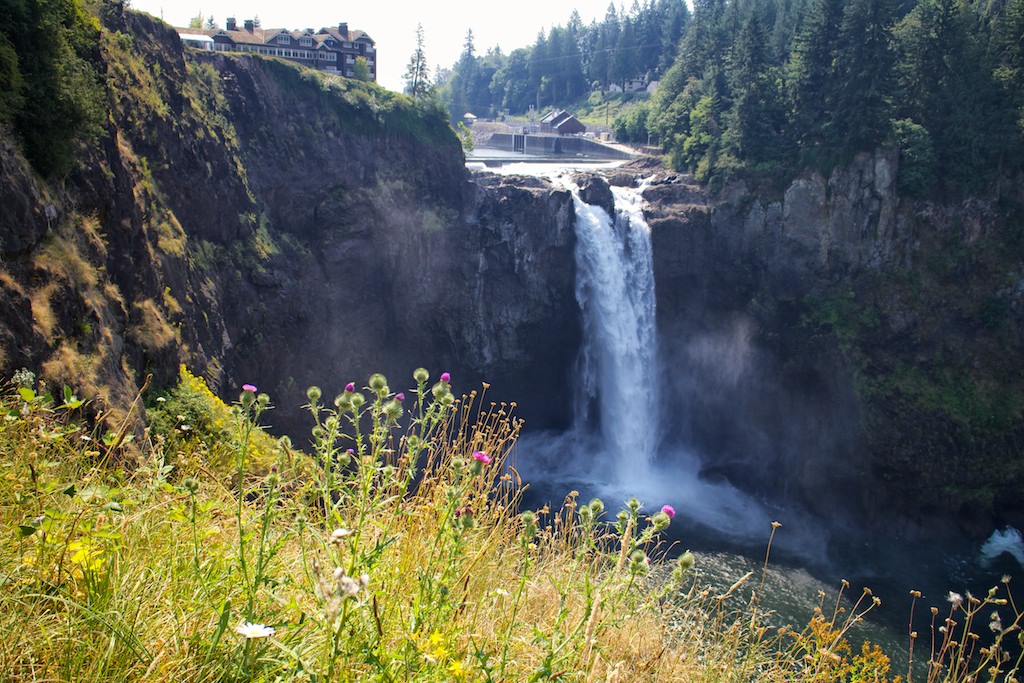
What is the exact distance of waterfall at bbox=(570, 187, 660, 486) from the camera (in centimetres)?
2958

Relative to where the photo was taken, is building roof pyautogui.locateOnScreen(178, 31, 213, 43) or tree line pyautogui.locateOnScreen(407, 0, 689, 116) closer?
building roof pyautogui.locateOnScreen(178, 31, 213, 43)

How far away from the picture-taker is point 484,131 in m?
60.2

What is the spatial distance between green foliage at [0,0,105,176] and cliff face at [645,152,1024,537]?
2311 cm

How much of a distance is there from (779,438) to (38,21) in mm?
27853

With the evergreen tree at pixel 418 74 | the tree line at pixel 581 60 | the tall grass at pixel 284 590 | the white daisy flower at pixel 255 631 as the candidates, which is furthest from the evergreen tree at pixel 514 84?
the white daisy flower at pixel 255 631

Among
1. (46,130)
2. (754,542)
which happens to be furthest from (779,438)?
(46,130)

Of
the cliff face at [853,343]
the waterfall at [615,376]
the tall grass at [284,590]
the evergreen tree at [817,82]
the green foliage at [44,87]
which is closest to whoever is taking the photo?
the tall grass at [284,590]

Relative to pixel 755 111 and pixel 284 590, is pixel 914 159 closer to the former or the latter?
pixel 755 111

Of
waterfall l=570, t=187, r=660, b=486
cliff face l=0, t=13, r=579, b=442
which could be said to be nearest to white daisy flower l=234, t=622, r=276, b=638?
cliff face l=0, t=13, r=579, b=442

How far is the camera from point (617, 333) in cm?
2975

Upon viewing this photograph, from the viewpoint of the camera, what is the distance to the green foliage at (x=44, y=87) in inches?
384

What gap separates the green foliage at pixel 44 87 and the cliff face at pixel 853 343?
2311cm

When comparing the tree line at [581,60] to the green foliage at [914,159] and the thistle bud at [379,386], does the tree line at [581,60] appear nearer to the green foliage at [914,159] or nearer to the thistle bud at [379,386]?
the green foliage at [914,159]

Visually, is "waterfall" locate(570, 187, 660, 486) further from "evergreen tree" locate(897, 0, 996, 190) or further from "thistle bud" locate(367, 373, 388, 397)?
"thistle bud" locate(367, 373, 388, 397)
